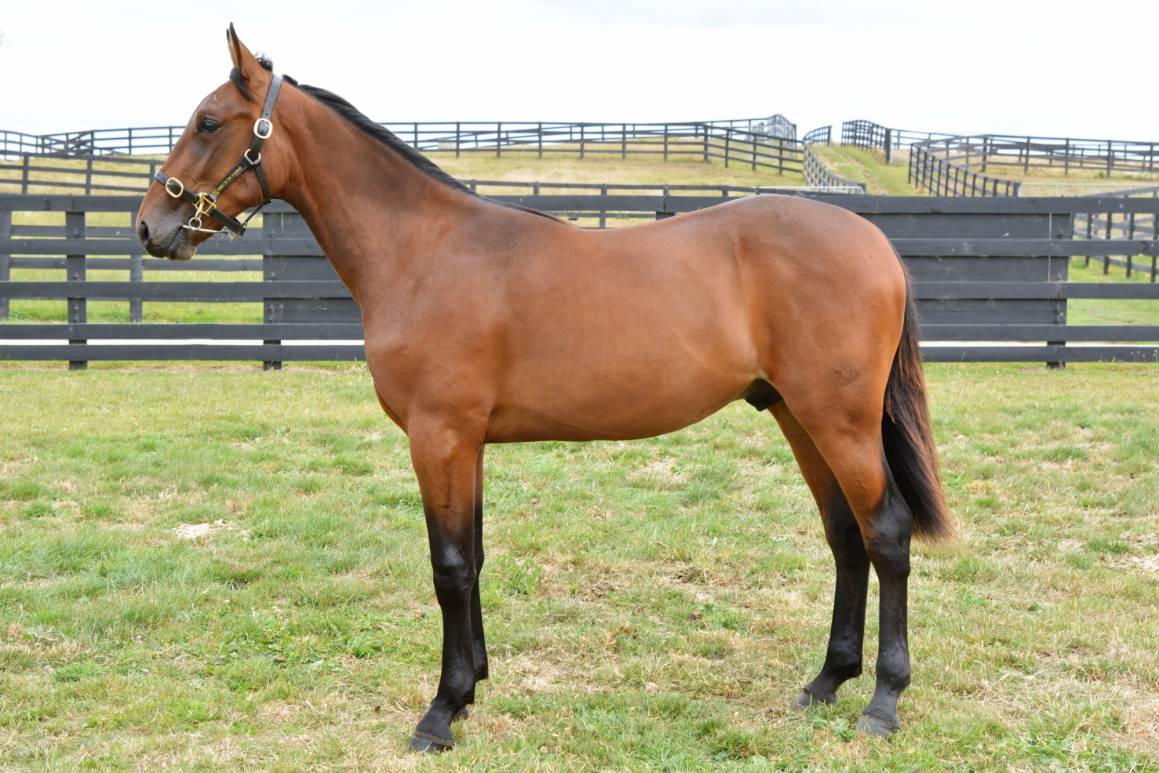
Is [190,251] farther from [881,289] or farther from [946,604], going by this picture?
[946,604]

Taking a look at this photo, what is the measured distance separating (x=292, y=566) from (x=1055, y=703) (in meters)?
3.72

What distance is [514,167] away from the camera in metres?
37.4

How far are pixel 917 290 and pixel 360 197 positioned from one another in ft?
29.0

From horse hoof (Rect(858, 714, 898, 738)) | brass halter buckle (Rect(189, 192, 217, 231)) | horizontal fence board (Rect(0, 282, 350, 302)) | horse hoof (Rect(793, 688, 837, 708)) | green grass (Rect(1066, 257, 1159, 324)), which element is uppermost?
brass halter buckle (Rect(189, 192, 217, 231))

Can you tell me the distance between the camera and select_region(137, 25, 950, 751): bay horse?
3.85 meters

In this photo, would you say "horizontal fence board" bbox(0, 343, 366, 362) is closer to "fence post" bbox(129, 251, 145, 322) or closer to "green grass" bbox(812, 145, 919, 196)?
"fence post" bbox(129, 251, 145, 322)

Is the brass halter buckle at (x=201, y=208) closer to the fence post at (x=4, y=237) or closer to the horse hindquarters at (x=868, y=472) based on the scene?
the horse hindquarters at (x=868, y=472)

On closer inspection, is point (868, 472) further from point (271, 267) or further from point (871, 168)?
point (871, 168)

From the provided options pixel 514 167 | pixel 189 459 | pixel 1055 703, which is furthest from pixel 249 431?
pixel 514 167

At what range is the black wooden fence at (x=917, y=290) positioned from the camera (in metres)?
11.6

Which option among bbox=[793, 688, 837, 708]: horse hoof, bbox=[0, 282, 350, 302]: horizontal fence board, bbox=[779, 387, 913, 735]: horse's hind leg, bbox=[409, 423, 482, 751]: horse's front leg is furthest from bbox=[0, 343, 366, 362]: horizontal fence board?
bbox=[779, 387, 913, 735]: horse's hind leg

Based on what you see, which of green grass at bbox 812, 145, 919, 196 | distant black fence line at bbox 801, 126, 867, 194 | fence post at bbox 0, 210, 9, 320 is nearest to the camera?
fence post at bbox 0, 210, 9, 320

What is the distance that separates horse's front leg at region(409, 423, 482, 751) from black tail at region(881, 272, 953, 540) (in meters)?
1.66

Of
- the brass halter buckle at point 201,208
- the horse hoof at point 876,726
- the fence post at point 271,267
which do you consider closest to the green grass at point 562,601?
the horse hoof at point 876,726
